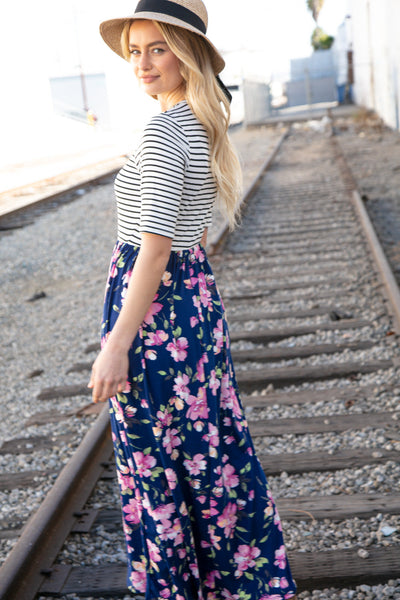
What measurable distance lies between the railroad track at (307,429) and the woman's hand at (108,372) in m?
1.13

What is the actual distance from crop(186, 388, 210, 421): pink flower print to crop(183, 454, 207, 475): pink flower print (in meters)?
0.12

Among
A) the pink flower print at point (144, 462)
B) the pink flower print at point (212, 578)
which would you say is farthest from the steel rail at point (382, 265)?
the pink flower print at point (144, 462)

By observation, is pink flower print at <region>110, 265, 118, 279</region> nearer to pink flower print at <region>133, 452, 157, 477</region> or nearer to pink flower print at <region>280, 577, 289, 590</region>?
pink flower print at <region>133, 452, 157, 477</region>

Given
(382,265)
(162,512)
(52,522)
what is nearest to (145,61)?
(162,512)

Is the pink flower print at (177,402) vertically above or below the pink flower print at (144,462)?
above

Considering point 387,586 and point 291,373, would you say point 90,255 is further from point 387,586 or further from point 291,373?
point 387,586

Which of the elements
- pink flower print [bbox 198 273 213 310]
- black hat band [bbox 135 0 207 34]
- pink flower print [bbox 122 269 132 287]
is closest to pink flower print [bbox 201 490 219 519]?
pink flower print [bbox 198 273 213 310]

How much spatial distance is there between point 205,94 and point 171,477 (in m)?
1.07

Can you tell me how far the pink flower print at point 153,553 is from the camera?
78.7 inches

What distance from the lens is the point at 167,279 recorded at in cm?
188

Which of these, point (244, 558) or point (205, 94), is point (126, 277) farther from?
point (244, 558)

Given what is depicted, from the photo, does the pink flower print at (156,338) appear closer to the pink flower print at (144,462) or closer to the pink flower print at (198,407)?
the pink flower print at (198,407)

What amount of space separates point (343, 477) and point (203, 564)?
1.34 metres

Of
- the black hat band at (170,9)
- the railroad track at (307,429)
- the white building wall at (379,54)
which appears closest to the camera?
the black hat band at (170,9)
